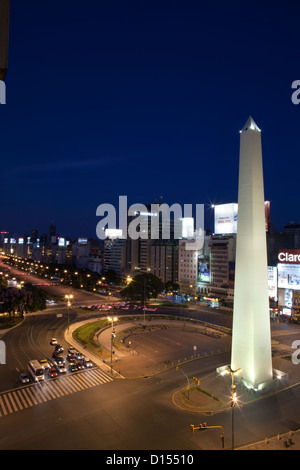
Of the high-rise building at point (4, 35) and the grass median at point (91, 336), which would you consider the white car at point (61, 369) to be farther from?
the high-rise building at point (4, 35)

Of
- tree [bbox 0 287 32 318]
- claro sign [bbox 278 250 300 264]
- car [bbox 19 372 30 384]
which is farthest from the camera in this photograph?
claro sign [bbox 278 250 300 264]

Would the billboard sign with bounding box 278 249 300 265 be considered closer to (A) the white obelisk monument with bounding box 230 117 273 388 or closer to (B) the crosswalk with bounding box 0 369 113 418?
(A) the white obelisk monument with bounding box 230 117 273 388

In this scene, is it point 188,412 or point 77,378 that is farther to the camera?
point 77,378

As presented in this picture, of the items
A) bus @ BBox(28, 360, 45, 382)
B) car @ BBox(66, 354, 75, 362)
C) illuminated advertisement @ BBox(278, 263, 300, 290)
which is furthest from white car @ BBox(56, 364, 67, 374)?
illuminated advertisement @ BBox(278, 263, 300, 290)

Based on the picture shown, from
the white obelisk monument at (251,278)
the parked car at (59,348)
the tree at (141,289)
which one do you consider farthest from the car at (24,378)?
the tree at (141,289)

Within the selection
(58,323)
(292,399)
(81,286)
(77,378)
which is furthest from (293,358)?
(81,286)

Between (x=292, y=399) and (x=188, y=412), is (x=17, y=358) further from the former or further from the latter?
(x=292, y=399)

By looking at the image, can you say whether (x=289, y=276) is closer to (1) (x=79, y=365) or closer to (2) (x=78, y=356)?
(2) (x=78, y=356)
